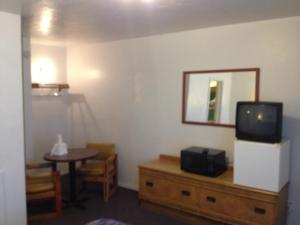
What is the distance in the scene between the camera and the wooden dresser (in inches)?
113

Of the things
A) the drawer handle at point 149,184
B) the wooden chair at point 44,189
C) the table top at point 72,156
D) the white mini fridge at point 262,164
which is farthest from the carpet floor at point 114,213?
the white mini fridge at point 262,164

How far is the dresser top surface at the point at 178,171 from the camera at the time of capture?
121 inches

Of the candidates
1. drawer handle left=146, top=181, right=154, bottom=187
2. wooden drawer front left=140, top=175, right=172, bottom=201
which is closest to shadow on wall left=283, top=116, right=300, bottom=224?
wooden drawer front left=140, top=175, right=172, bottom=201

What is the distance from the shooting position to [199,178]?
3262 mm

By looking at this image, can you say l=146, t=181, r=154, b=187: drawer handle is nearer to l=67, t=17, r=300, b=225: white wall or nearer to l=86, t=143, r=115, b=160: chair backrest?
l=67, t=17, r=300, b=225: white wall

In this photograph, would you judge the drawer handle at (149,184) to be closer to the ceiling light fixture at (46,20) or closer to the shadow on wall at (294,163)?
the shadow on wall at (294,163)

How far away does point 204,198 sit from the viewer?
324 centimetres

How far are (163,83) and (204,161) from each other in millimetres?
1366

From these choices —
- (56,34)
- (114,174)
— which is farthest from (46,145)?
(56,34)

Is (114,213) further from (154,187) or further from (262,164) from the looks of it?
(262,164)

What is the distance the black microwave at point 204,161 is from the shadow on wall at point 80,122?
2021 millimetres

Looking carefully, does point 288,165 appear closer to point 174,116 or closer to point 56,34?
point 174,116

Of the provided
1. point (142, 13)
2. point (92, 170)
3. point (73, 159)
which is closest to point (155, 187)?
point (92, 170)

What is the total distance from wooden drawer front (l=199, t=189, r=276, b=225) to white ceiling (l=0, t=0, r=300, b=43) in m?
1.94
